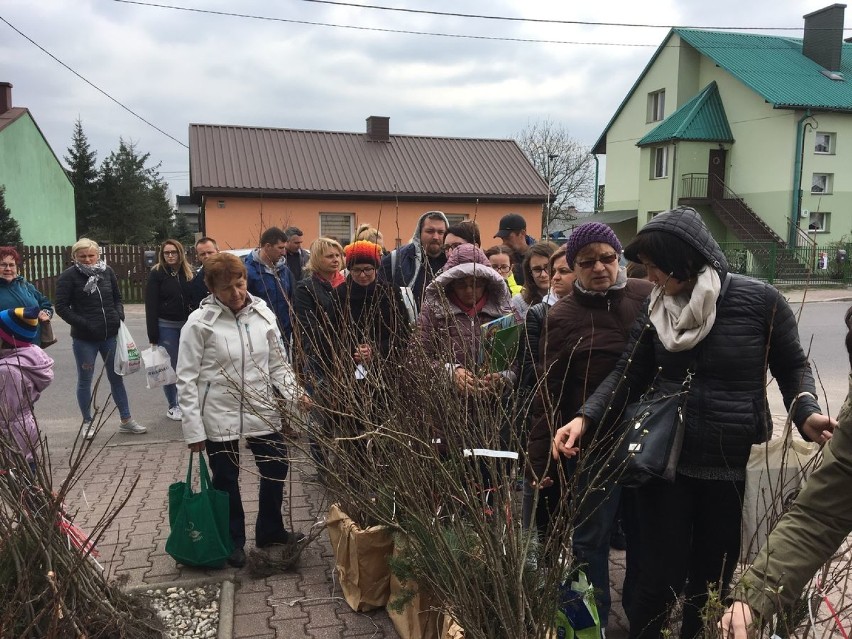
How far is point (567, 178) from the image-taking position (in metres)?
39.2

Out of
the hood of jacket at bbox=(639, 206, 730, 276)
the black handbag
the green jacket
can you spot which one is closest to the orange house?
the hood of jacket at bbox=(639, 206, 730, 276)

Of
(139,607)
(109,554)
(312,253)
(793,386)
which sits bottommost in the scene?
(109,554)

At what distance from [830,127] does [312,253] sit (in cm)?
2855

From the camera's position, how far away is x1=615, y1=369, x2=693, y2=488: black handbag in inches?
93.5

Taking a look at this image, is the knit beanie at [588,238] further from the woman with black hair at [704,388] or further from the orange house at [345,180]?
the orange house at [345,180]

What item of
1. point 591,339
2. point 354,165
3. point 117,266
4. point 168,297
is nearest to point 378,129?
point 354,165

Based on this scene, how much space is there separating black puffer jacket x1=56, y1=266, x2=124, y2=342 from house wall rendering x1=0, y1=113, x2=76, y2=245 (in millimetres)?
20085

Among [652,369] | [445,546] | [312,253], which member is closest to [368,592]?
[445,546]

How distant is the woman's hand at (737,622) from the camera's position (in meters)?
1.39

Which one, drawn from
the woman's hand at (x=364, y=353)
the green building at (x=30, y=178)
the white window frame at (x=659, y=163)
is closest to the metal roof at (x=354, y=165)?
the green building at (x=30, y=178)

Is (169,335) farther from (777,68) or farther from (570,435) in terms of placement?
(777,68)

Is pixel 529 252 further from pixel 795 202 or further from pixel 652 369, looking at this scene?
pixel 795 202

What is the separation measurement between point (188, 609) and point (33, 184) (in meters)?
28.6

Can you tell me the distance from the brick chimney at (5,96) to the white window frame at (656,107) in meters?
27.0
